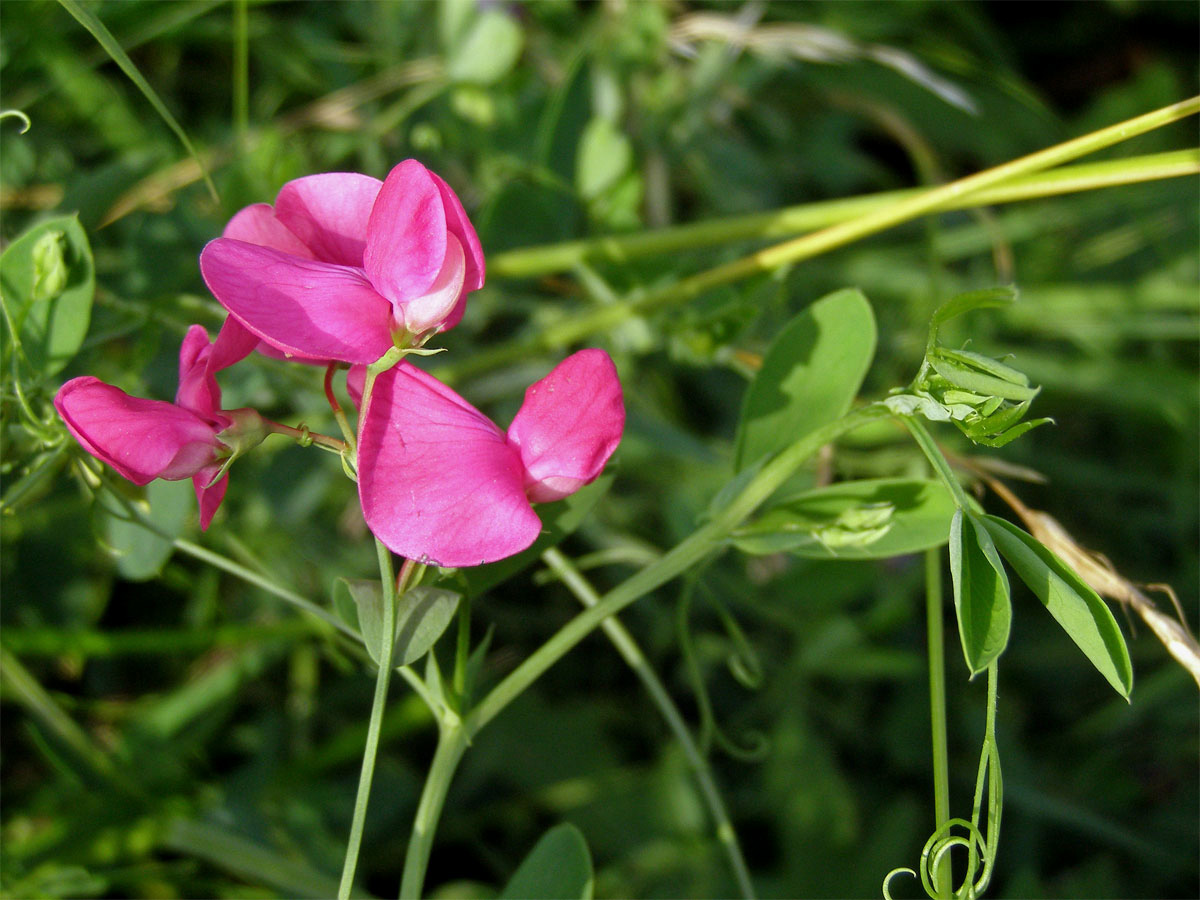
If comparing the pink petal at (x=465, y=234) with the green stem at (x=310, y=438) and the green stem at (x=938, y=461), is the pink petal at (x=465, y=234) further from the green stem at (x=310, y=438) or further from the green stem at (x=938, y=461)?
the green stem at (x=938, y=461)

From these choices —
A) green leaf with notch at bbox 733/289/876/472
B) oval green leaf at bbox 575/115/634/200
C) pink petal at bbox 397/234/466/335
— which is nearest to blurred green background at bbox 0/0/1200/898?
oval green leaf at bbox 575/115/634/200

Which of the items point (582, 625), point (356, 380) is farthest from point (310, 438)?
point (582, 625)

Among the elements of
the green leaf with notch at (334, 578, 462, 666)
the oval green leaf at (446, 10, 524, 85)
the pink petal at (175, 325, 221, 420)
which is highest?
the pink petal at (175, 325, 221, 420)

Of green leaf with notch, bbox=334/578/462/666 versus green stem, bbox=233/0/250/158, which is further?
green stem, bbox=233/0/250/158

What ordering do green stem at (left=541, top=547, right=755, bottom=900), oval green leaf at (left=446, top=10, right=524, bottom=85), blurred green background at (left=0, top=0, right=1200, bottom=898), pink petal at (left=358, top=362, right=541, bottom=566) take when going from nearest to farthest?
pink petal at (left=358, top=362, right=541, bottom=566)
green stem at (left=541, top=547, right=755, bottom=900)
blurred green background at (left=0, top=0, right=1200, bottom=898)
oval green leaf at (left=446, top=10, right=524, bottom=85)

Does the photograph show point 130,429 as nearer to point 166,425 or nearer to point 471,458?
point 166,425

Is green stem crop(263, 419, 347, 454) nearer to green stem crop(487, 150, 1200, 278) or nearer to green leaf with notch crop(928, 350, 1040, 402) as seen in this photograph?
green leaf with notch crop(928, 350, 1040, 402)

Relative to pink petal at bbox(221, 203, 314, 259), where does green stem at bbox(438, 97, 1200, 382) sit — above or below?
below

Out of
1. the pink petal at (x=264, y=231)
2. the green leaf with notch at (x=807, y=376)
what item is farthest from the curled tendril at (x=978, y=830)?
the pink petal at (x=264, y=231)
